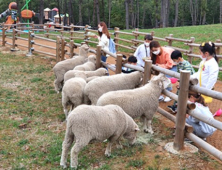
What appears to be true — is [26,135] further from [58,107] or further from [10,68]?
[10,68]

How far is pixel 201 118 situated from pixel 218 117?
2.16 meters

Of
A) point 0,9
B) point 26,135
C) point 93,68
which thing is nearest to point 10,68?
point 93,68

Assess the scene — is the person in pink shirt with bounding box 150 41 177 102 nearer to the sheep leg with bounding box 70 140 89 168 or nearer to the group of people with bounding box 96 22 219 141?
the group of people with bounding box 96 22 219 141

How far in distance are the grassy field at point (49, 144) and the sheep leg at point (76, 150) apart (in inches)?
4.8

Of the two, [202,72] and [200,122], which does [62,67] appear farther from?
[200,122]

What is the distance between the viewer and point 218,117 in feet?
19.6

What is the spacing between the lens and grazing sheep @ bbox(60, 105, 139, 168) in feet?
12.7

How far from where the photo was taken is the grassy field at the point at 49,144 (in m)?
4.09

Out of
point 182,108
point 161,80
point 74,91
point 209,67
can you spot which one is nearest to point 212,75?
point 209,67

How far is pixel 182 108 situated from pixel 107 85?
5.64 ft

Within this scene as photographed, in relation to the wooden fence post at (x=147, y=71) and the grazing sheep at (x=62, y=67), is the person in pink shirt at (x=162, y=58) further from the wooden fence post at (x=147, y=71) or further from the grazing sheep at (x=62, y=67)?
the grazing sheep at (x=62, y=67)

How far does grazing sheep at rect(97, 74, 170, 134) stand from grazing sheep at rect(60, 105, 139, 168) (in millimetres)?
389

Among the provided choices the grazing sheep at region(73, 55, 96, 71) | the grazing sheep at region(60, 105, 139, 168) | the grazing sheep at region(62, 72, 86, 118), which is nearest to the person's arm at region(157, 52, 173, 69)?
the grazing sheep at region(62, 72, 86, 118)

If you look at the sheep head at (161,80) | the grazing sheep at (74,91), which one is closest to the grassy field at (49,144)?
the grazing sheep at (74,91)
